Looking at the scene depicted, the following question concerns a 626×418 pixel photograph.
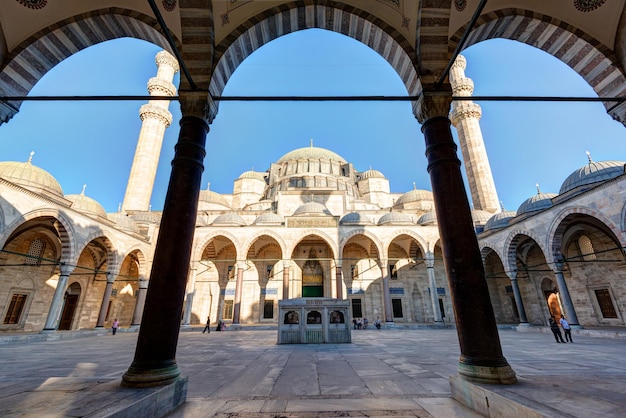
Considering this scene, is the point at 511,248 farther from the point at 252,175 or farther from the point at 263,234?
the point at 252,175

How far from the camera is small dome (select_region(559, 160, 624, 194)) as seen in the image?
1315 centimetres

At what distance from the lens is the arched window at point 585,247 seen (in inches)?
534

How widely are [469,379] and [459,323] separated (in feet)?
1.64

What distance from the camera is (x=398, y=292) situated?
803 inches

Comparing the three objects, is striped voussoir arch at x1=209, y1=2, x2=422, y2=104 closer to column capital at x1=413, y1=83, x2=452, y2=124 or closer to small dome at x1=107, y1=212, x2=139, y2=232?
column capital at x1=413, y1=83, x2=452, y2=124

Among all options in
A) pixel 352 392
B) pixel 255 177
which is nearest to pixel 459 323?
pixel 352 392

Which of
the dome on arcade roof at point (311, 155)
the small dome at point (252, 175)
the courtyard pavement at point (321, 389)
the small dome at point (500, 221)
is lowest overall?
the courtyard pavement at point (321, 389)

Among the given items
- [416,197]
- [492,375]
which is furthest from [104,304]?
[416,197]

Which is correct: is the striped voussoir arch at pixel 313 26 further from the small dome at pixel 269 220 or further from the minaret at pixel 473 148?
the minaret at pixel 473 148

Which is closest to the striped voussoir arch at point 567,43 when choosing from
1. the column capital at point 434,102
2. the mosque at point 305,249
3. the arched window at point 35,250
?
the column capital at point 434,102

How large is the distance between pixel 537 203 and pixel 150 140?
27.2m

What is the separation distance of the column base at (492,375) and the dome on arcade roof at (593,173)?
1553 centimetres

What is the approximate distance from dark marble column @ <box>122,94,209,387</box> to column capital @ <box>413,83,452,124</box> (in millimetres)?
3010

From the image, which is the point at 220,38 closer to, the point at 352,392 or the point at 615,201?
the point at 352,392
